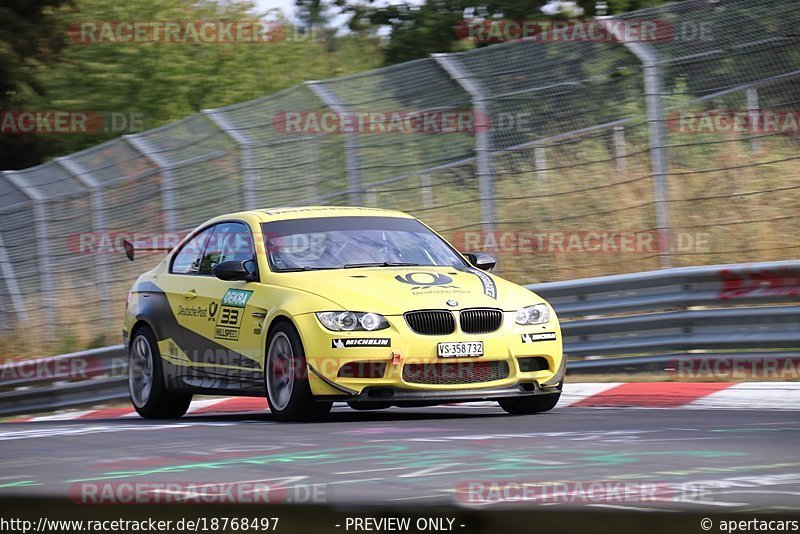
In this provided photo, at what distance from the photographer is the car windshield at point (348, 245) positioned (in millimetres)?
9461

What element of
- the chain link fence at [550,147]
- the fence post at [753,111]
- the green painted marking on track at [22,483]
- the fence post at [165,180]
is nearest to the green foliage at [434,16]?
the chain link fence at [550,147]

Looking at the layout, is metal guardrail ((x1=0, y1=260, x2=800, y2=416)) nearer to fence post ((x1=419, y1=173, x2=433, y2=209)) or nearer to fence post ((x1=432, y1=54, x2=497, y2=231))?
fence post ((x1=432, y1=54, x2=497, y2=231))

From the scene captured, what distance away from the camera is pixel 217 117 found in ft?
49.6

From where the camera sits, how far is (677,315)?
11016 mm

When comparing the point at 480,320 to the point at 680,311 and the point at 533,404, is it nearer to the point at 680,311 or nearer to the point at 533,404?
the point at 533,404

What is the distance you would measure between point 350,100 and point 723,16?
3.65 metres

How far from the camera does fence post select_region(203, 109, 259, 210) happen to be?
588 inches

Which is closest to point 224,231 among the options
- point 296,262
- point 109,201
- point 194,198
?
point 296,262

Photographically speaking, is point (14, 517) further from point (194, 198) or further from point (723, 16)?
point (194, 198)

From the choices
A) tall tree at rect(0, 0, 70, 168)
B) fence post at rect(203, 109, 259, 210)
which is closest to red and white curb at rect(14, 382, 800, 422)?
fence post at rect(203, 109, 259, 210)

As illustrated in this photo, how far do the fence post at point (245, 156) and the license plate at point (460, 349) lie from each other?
6852mm

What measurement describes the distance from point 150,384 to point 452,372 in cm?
288

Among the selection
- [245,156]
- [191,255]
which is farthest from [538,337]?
[245,156]

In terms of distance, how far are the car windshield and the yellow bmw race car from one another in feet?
0.03
